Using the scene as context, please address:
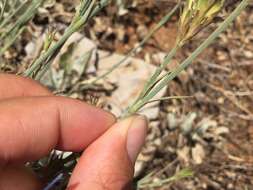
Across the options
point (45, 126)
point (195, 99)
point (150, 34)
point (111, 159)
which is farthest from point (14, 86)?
point (195, 99)

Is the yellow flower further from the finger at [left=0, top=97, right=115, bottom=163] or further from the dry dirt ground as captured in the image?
the dry dirt ground

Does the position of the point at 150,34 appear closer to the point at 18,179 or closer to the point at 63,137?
the point at 63,137

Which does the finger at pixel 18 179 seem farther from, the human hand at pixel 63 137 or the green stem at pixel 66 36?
the green stem at pixel 66 36

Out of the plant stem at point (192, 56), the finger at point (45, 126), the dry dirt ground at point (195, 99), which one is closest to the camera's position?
the plant stem at point (192, 56)

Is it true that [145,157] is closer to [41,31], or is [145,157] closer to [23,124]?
[41,31]

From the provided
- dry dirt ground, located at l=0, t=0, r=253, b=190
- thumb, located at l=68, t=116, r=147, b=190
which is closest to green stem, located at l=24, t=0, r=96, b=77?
thumb, located at l=68, t=116, r=147, b=190

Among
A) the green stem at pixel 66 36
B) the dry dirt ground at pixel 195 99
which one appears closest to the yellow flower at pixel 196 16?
the green stem at pixel 66 36

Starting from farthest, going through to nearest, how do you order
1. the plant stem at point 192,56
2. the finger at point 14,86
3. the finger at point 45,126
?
the finger at point 14,86
the finger at point 45,126
the plant stem at point 192,56
